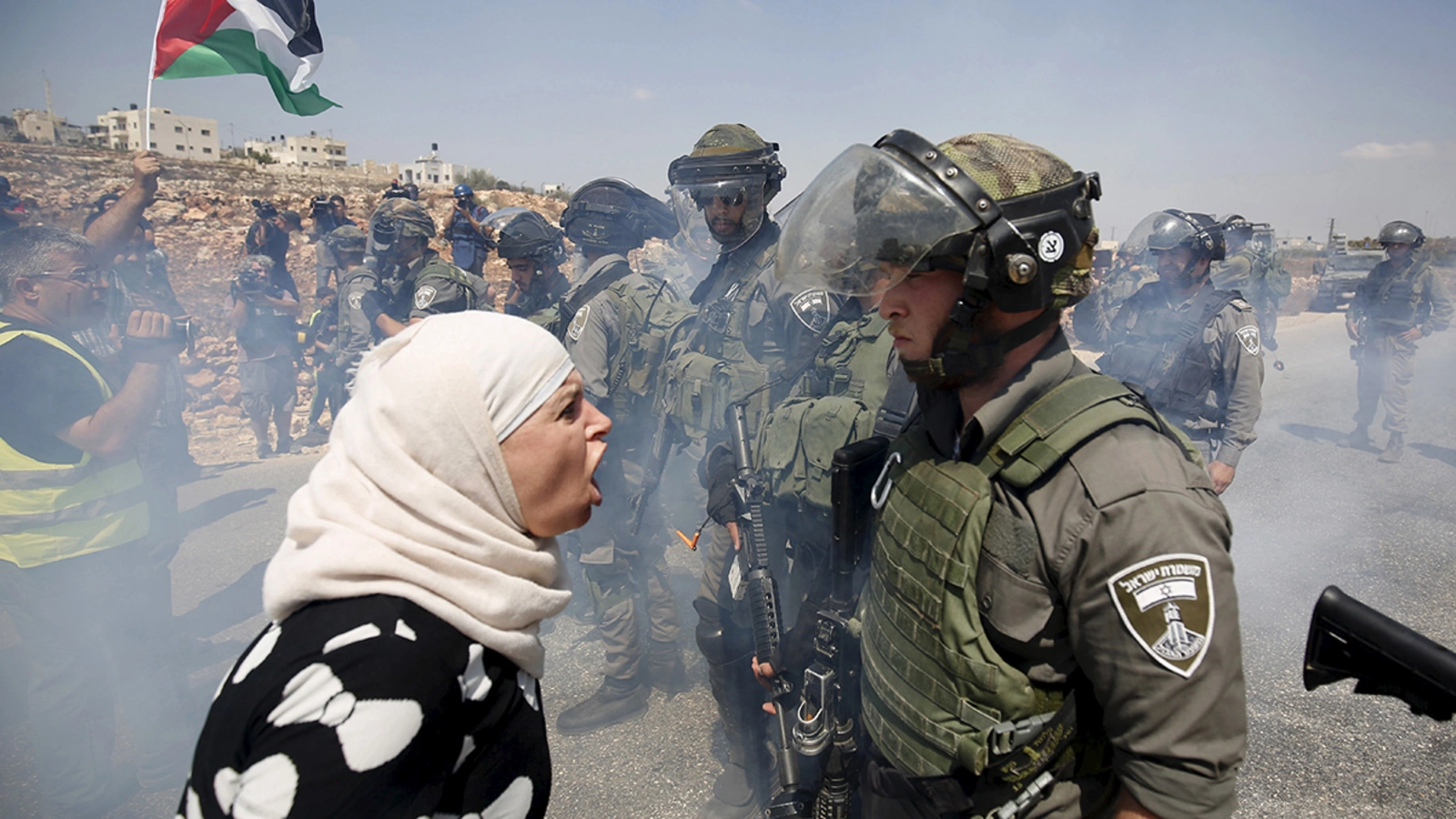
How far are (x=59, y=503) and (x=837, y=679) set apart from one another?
3065 mm

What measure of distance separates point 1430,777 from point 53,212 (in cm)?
2213

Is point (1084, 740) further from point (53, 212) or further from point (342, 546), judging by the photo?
point (53, 212)

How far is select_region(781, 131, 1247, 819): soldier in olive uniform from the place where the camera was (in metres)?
1.10

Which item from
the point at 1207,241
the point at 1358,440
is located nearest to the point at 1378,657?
the point at 1207,241

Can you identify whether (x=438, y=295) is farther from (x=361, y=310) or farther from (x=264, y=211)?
(x=264, y=211)

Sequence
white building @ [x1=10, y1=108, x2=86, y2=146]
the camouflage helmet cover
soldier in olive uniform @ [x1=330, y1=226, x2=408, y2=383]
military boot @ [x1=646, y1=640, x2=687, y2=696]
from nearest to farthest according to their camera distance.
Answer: military boot @ [x1=646, y1=640, x2=687, y2=696] → soldier in olive uniform @ [x1=330, y1=226, x2=408, y2=383] → the camouflage helmet cover → white building @ [x1=10, y1=108, x2=86, y2=146]

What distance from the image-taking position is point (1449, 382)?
35.1 feet

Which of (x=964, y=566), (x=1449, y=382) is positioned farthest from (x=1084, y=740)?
(x=1449, y=382)

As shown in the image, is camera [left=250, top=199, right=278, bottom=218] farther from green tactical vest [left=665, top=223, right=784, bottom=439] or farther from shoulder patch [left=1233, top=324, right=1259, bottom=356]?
shoulder patch [left=1233, top=324, right=1259, bottom=356]

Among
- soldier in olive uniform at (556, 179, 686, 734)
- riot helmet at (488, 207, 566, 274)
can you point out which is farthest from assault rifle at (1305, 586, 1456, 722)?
riot helmet at (488, 207, 566, 274)

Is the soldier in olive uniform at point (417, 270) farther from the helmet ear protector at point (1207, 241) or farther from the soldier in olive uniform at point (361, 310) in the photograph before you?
the helmet ear protector at point (1207, 241)

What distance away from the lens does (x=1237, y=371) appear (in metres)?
3.92

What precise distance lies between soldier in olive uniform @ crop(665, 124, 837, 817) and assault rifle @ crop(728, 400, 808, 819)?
0.53 ft

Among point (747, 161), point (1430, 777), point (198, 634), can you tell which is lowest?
point (198, 634)
